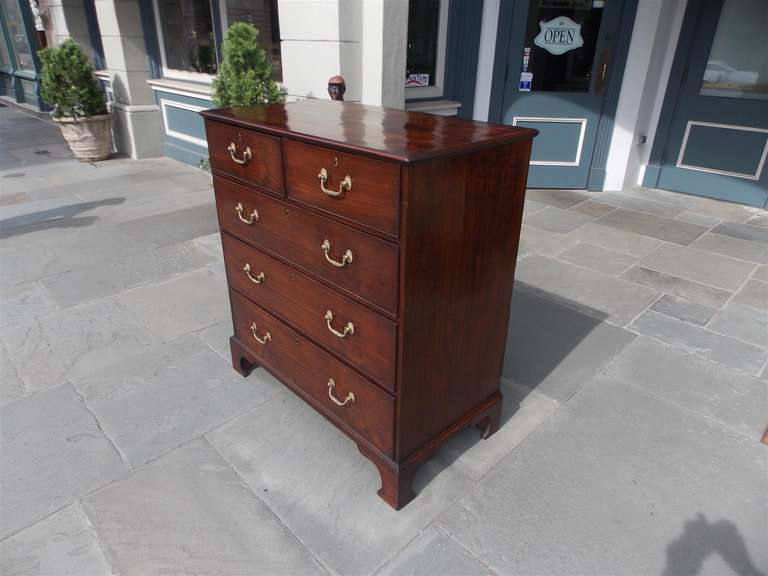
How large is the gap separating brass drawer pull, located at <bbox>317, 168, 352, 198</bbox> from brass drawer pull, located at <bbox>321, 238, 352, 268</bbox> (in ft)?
0.62

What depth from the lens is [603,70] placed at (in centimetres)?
533

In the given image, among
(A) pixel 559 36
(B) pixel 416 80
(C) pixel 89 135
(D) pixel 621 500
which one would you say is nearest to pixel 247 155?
(D) pixel 621 500

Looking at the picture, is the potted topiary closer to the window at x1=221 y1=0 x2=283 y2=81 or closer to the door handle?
the window at x1=221 y1=0 x2=283 y2=81

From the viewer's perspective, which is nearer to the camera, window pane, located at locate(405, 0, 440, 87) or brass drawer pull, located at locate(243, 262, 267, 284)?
brass drawer pull, located at locate(243, 262, 267, 284)

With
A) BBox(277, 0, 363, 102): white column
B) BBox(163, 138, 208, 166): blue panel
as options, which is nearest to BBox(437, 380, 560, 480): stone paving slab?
BBox(277, 0, 363, 102): white column

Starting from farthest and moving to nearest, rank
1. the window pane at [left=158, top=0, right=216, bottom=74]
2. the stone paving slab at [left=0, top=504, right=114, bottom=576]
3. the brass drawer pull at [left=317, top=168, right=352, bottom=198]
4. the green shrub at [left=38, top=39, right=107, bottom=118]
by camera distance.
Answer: the green shrub at [left=38, top=39, right=107, bottom=118], the window pane at [left=158, top=0, right=216, bottom=74], the stone paving slab at [left=0, top=504, right=114, bottom=576], the brass drawer pull at [left=317, top=168, right=352, bottom=198]

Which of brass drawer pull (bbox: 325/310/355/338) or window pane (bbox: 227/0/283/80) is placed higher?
window pane (bbox: 227/0/283/80)

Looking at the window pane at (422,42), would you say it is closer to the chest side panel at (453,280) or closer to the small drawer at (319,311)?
the small drawer at (319,311)

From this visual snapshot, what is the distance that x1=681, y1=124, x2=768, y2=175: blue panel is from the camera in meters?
5.26

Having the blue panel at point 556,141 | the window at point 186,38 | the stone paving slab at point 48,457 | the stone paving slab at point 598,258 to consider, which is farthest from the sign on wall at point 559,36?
the stone paving slab at point 48,457

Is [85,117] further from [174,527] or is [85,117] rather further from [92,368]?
[174,527]

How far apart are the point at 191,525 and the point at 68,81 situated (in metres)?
6.68

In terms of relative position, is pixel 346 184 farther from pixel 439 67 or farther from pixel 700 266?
pixel 439 67

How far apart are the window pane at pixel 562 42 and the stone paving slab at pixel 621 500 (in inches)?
159
